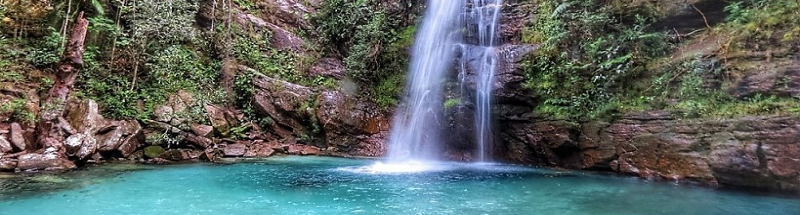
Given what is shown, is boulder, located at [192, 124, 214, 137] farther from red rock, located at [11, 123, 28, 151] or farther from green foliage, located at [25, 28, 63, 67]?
green foliage, located at [25, 28, 63, 67]

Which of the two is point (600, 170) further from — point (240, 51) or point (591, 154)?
point (240, 51)

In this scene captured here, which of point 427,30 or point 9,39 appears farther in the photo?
point 427,30

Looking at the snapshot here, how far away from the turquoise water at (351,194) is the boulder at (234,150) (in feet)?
7.26

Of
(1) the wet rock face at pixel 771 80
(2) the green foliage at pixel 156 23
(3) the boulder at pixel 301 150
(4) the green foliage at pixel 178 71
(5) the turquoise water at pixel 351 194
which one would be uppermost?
(2) the green foliage at pixel 156 23

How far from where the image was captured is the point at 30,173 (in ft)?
26.2

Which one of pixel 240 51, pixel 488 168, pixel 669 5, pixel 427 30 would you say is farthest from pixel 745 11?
pixel 240 51

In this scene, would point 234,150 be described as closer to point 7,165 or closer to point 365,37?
point 7,165

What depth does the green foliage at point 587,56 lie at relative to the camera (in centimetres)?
991

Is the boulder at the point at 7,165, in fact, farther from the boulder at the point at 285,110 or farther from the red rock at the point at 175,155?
the boulder at the point at 285,110

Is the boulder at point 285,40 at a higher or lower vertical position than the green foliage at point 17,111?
higher

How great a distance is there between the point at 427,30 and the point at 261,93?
226 inches

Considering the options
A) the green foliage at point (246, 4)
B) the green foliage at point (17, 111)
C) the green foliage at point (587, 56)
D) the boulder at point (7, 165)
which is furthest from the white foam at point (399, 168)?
the green foliage at point (246, 4)

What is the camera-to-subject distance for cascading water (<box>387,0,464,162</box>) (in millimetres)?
12891

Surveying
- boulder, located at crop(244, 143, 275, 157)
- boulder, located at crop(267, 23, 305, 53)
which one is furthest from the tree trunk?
boulder, located at crop(267, 23, 305, 53)
